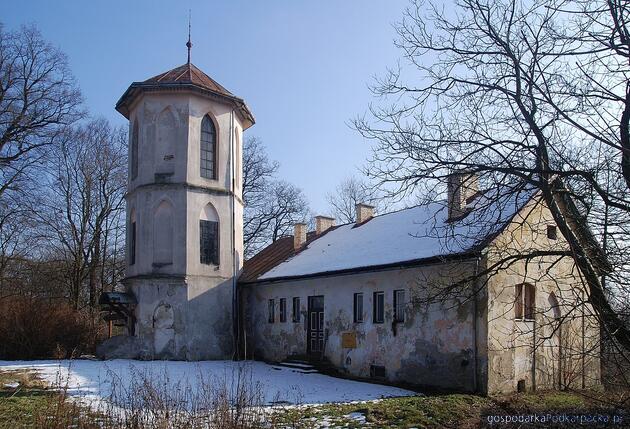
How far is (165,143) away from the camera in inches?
1005

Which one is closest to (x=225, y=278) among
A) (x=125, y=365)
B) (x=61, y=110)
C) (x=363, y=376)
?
(x=125, y=365)

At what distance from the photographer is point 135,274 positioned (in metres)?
25.2

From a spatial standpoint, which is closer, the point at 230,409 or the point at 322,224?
the point at 230,409

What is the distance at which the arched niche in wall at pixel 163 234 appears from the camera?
81.2 feet

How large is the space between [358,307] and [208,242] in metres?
8.14

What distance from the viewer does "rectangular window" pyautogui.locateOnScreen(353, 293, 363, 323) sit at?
20.3 metres

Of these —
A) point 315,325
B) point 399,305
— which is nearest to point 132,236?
point 315,325

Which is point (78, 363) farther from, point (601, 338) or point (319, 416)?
point (601, 338)

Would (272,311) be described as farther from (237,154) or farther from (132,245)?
(237,154)

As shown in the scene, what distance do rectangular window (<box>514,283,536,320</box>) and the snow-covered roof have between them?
7.08 ft

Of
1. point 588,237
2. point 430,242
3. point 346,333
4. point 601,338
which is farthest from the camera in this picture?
point 346,333

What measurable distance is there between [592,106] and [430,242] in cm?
982

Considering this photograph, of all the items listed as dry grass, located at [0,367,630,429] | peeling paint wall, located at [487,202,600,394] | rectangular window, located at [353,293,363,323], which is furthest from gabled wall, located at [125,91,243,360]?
peeling paint wall, located at [487,202,600,394]

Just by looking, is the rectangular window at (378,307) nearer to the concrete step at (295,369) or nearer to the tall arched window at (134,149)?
the concrete step at (295,369)
